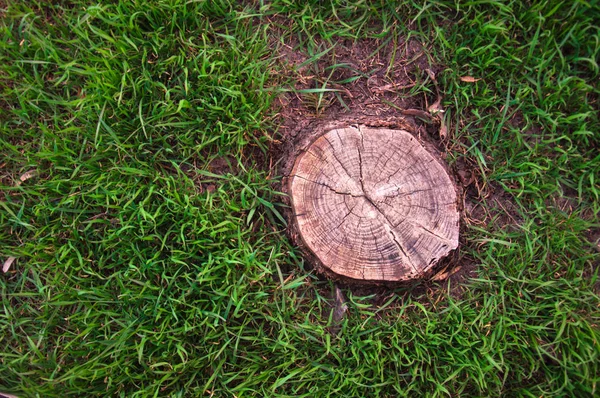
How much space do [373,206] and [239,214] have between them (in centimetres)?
66

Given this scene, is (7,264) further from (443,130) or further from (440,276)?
(443,130)

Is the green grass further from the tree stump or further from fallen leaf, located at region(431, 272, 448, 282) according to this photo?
the tree stump

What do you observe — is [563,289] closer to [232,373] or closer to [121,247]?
[232,373]

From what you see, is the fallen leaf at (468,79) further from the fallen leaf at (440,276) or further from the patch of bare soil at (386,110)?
the fallen leaf at (440,276)

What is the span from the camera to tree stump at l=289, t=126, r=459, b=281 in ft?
6.36

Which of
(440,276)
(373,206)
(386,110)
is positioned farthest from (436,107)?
(440,276)

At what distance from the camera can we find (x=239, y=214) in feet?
7.10

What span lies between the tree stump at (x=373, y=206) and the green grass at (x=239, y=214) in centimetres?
22

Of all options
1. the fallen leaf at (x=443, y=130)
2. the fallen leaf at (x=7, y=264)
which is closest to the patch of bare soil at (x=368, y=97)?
the fallen leaf at (x=443, y=130)

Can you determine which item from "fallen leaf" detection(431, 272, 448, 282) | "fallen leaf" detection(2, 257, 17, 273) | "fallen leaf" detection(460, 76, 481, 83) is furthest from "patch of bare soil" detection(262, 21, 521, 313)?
"fallen leaf" detection(2, 257, 17, 273)

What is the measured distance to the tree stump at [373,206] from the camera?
1.94 meters

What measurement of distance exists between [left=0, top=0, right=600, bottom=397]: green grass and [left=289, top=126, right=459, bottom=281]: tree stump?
0.71ft

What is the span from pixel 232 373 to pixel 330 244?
75 cm

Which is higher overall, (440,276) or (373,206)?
(373,206)
